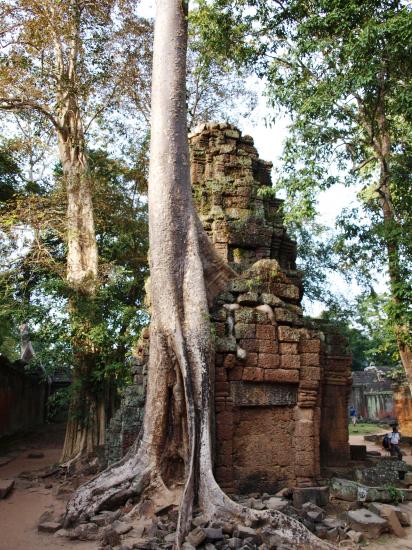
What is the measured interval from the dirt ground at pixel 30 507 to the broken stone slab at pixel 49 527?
6cm

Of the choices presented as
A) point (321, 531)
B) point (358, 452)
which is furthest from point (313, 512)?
point (358, 452)

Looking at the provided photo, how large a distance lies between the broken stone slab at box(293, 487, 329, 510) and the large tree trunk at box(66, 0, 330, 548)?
1.08 meters

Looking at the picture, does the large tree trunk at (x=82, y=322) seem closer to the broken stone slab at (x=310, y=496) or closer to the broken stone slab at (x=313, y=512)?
the broken stone slab at (x=310, y=496)

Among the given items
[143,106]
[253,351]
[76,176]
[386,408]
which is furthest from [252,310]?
[386,408]

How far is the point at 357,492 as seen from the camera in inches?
213

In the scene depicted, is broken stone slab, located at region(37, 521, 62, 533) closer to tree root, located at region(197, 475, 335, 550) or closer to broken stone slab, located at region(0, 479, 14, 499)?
tree root, located at region(197, 475, 335, 550)

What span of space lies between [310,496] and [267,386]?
123cm

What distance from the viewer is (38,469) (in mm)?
9641

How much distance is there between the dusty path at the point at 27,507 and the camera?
459cm

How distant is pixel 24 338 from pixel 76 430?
775cm

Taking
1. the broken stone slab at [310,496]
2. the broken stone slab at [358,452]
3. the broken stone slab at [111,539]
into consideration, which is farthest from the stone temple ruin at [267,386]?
the broken stone slab at [111,539]

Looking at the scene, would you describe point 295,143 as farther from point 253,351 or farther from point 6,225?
point 6,225

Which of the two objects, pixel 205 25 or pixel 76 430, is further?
pixel 76 430

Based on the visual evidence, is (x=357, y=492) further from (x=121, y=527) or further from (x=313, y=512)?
(x=121, y=527)
